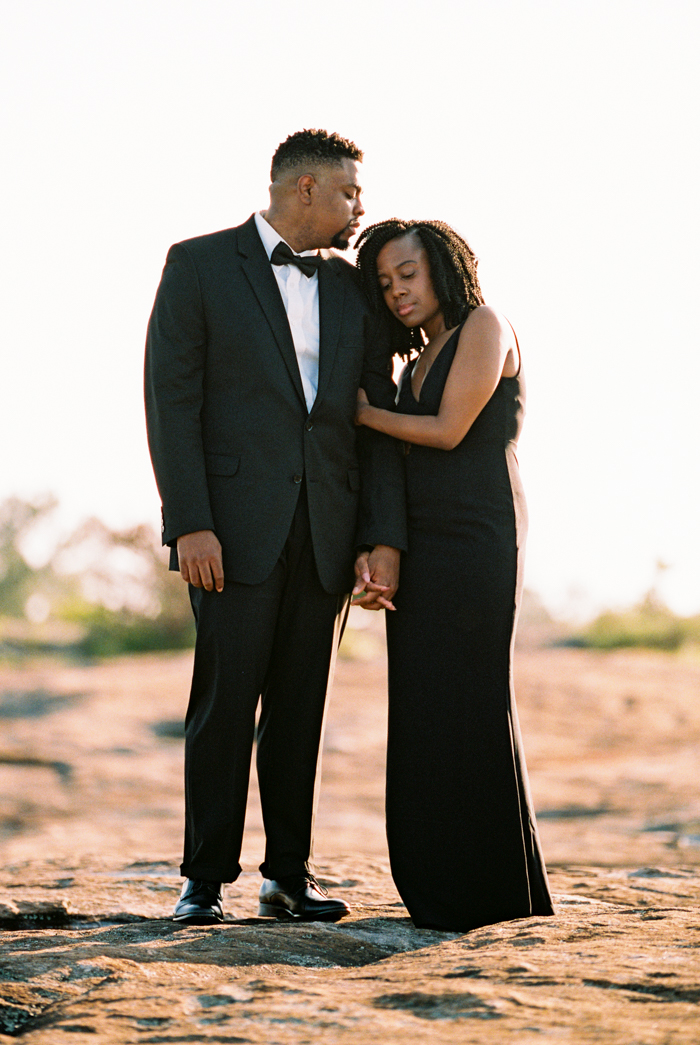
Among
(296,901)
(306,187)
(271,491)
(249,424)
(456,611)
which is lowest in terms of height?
(296,901)

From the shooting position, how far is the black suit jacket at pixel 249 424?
289 centimetres

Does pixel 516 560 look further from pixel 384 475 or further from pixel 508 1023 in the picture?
pixel 508 1023

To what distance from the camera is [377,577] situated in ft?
9.77

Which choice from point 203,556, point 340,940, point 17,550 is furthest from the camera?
point 17,550

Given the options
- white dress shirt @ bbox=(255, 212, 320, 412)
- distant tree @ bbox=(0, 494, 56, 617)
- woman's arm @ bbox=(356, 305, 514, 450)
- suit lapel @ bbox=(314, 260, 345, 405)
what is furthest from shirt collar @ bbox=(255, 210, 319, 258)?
distant tree @ bbox=(0, 494, 56, 617)

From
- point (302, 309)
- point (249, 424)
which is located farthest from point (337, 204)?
point (249, 424)

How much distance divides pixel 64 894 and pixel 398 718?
3.94 feet

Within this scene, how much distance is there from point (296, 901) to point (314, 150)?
2.09 m

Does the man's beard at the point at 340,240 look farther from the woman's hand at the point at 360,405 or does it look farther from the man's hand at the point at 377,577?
the man's hand at the point at 377,577

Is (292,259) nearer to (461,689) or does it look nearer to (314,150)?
(314,150)

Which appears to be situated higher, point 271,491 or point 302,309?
point 302,309

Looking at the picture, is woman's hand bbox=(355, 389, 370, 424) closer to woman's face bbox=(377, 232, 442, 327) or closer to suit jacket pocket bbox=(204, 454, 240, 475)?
woman's face bbox=(377, 232, 442, 327)

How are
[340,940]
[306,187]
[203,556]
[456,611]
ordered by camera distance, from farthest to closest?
[306,187] < [456,611] < [203,556] < [340,940]

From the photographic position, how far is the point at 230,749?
2.92m
